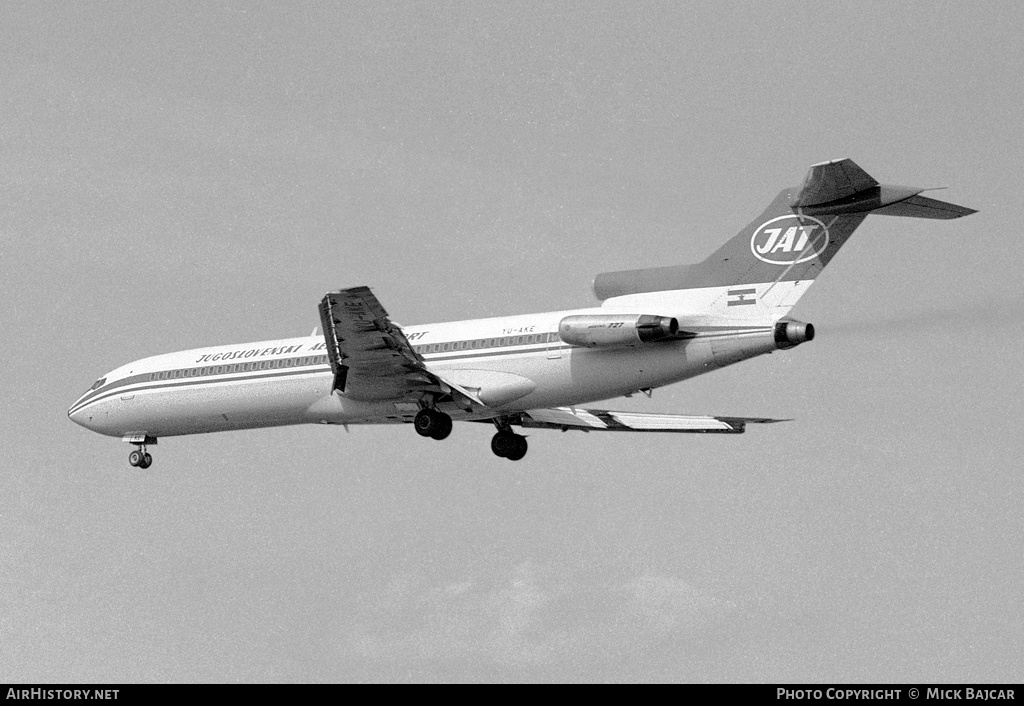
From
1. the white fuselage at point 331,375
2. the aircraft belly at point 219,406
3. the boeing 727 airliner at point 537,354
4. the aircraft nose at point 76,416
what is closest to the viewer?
the boeing 727 airliner at point 537,354

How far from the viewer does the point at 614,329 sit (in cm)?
3500

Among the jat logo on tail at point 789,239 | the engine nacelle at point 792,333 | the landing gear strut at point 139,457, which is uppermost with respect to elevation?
the landing gear strut at point 139,457

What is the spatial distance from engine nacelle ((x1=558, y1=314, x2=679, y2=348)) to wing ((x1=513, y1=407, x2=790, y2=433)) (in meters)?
6.17

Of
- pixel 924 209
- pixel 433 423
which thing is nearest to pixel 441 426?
pixel 433 423

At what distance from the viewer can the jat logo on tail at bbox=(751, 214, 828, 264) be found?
1330 inches

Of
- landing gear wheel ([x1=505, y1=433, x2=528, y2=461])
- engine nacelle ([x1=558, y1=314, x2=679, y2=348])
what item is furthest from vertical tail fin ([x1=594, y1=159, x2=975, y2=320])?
landing gear wheel ([x1=505, y1=433, x2=528, y2=461])

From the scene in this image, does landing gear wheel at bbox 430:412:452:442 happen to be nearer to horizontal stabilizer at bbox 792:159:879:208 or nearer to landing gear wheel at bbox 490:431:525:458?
landing gear wheel at bbox 490:431:525:458

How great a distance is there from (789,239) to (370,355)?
10203 mm

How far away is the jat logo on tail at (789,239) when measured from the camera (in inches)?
1330

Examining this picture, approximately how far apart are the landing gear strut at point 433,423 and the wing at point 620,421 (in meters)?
3.72

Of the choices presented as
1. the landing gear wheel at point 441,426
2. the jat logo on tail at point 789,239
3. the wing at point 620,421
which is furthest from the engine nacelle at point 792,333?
the landing gear wheel at point 441,426

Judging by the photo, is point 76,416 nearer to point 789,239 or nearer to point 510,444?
point 510,444

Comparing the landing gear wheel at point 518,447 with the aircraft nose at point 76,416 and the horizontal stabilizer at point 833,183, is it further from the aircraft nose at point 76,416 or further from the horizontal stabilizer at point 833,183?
Answer: the aircraft nose at point 76,416

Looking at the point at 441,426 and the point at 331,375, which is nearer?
the point at 441,426
